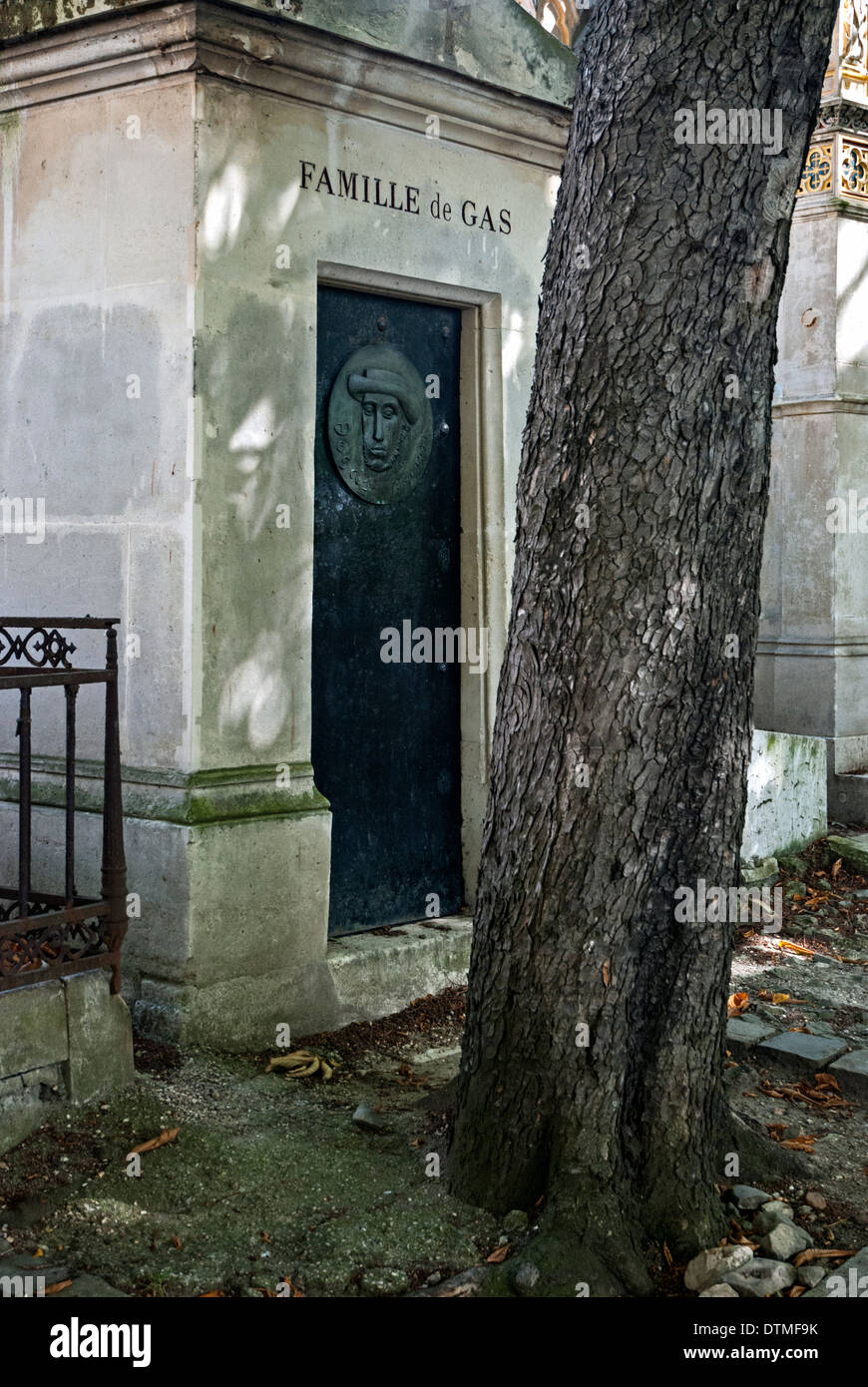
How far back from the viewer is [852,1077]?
5016 millimetres

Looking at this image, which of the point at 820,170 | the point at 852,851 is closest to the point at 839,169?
the point at 820,170

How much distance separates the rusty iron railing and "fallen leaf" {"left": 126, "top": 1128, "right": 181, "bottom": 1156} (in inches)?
18.5

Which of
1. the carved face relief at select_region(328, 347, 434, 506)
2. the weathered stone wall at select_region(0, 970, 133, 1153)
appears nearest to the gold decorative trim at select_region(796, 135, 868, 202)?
the carved face relief at select_region(328, 347, 434, 506)

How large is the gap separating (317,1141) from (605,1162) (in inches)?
39.9

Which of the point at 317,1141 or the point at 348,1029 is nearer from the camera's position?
the point at 317,1141

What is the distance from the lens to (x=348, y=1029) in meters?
5.57

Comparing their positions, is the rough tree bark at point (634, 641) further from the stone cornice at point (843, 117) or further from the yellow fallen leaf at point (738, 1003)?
the stone cornice at point (843, 117)

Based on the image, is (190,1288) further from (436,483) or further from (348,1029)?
(436,483)

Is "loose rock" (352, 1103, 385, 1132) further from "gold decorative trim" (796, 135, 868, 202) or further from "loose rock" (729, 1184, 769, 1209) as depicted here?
"gold decorative trim" (796, 135, 868, 202)

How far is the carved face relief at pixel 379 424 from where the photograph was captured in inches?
230

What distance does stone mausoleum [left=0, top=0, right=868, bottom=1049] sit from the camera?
515cm

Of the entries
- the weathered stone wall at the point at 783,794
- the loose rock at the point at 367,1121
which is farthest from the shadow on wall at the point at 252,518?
the weathered stone wall at the point at 783,794

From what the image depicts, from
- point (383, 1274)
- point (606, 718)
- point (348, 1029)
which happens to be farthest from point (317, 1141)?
point (606, 718)

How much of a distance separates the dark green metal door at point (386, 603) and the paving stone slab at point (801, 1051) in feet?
5.42
